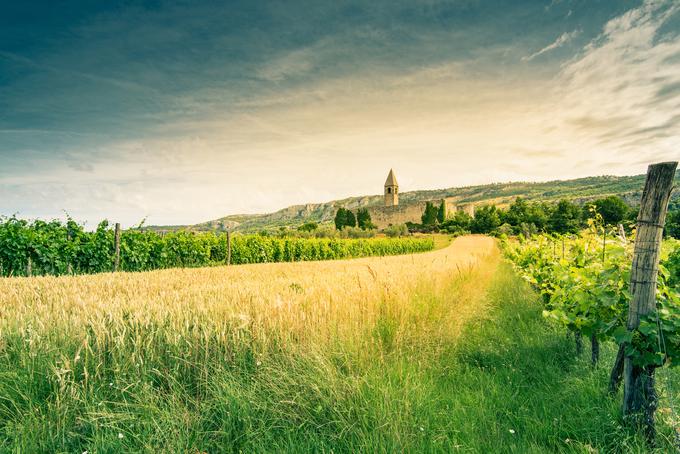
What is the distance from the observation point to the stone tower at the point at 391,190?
81250mm

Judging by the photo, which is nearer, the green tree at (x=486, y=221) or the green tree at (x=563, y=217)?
the green tree at (x=563, y=217)

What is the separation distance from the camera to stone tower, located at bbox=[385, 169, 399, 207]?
81.2m

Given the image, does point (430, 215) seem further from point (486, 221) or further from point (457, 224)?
point (486, 221)

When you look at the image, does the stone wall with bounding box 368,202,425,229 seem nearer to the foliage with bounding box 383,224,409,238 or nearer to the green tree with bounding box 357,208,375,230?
the green tree with bounding box 357,208,375,230

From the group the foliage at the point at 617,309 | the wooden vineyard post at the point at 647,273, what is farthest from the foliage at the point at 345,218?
the wooden vineyard post at the point at 647,273

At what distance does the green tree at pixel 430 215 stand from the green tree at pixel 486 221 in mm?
7419

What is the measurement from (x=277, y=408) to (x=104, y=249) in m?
14.1

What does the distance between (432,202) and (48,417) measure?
7227cm

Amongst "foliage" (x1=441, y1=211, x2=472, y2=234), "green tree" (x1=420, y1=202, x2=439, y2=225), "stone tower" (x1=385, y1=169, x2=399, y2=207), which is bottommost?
"foliage" (x1=441, y1=211, x2=472, y2=234)

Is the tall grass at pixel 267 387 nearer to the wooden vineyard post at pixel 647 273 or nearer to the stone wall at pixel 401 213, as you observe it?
the wooden vineyard post at pixel 647 273

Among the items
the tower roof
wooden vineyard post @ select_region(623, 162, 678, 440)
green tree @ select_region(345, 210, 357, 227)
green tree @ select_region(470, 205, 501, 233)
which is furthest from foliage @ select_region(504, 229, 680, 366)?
the tower roof

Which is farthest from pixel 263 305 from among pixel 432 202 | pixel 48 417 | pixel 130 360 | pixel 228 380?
pixel 432 202

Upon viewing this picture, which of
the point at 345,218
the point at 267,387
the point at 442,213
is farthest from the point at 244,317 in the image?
the point at 442,213

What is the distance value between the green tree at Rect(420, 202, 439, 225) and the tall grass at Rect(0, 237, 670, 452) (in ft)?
216
